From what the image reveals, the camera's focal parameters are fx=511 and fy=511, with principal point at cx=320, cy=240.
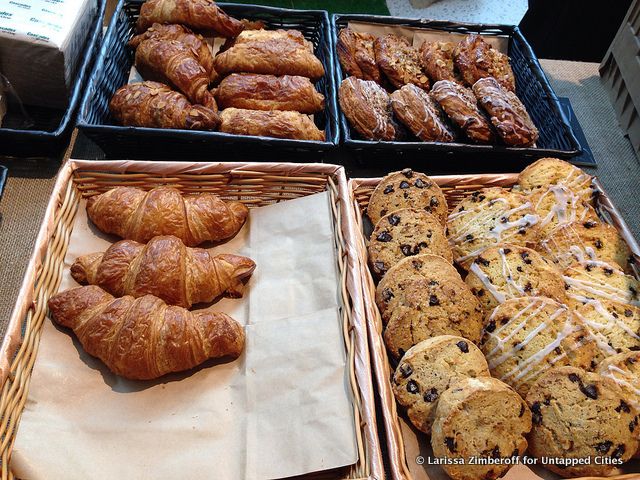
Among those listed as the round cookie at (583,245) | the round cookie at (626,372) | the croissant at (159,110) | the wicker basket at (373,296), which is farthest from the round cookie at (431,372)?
the croissant at (159,110)

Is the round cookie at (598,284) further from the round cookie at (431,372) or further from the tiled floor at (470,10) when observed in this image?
the tiled floor at (470,10)

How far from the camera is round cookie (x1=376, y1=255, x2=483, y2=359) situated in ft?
4.20

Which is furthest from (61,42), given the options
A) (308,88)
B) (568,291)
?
(568,291)

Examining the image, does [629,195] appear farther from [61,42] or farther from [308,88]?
→ [61,42]

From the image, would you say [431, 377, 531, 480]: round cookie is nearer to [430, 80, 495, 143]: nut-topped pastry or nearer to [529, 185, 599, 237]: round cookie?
[529, 185, 599, 237]: round cookie

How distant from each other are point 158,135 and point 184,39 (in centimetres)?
56

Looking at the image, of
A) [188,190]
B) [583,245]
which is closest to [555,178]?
[583,245]

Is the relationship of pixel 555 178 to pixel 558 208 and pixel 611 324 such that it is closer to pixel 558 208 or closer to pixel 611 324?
pixel 558 208

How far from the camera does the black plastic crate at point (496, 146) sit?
1853mm

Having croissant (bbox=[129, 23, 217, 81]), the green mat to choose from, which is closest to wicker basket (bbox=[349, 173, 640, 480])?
croissant (bbox=[129, 23, 217, 81])

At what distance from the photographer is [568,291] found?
1.42 m

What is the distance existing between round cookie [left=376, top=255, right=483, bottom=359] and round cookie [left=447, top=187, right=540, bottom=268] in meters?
0.21

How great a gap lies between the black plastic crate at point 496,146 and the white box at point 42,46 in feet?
3.38

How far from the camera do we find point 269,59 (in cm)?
207
